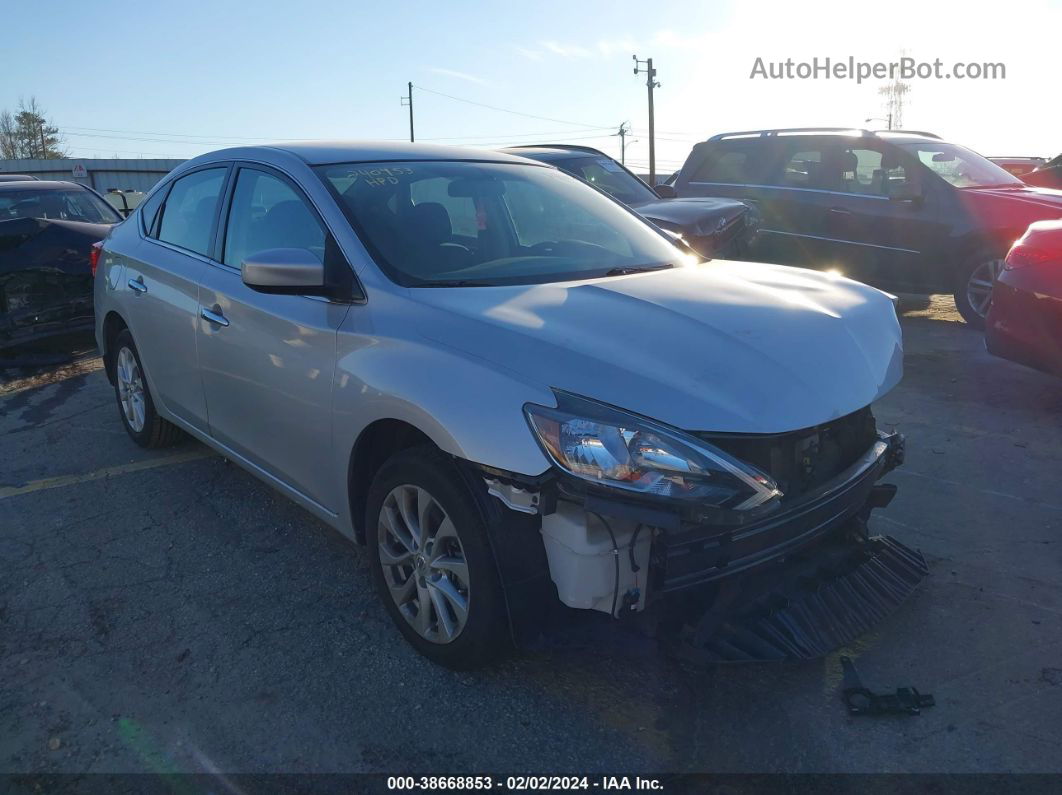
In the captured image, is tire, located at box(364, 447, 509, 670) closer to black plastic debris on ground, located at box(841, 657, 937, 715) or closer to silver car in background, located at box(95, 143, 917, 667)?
silver car in background, located at box(95, 143, 917, 667)

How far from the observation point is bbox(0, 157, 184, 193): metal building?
5270cm

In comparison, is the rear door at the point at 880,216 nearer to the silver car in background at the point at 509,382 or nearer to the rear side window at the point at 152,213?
the silver car in background at the point at 509,382

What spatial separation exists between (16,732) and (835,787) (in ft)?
8.06

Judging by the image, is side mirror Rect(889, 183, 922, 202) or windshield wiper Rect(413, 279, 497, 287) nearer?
windshield wiper Rect(413, 279, 497, 287)

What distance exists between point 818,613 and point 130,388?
4154mm

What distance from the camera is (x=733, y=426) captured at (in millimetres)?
2535

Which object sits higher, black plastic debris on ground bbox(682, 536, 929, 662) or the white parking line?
black plastic debris on ground bbox(682, 536, 929, 662)

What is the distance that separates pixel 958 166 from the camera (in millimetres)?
9039

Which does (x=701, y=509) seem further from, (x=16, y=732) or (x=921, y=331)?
(x=921, y=331)

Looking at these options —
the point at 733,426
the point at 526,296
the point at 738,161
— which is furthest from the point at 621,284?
the point at 738,161

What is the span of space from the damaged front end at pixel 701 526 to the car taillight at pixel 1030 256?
3165 mm

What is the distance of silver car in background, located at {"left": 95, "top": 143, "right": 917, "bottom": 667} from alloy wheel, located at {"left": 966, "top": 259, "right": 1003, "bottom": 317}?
5246 mm

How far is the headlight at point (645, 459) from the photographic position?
8.04 ft

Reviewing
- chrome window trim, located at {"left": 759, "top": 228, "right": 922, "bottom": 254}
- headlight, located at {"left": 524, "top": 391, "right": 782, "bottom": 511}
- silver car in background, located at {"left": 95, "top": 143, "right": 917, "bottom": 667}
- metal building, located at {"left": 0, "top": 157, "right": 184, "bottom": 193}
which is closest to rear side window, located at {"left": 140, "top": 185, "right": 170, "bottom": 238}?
silver car in background, located at {"left": 95, "top": 143, "right": 917, "bottom": 667}
